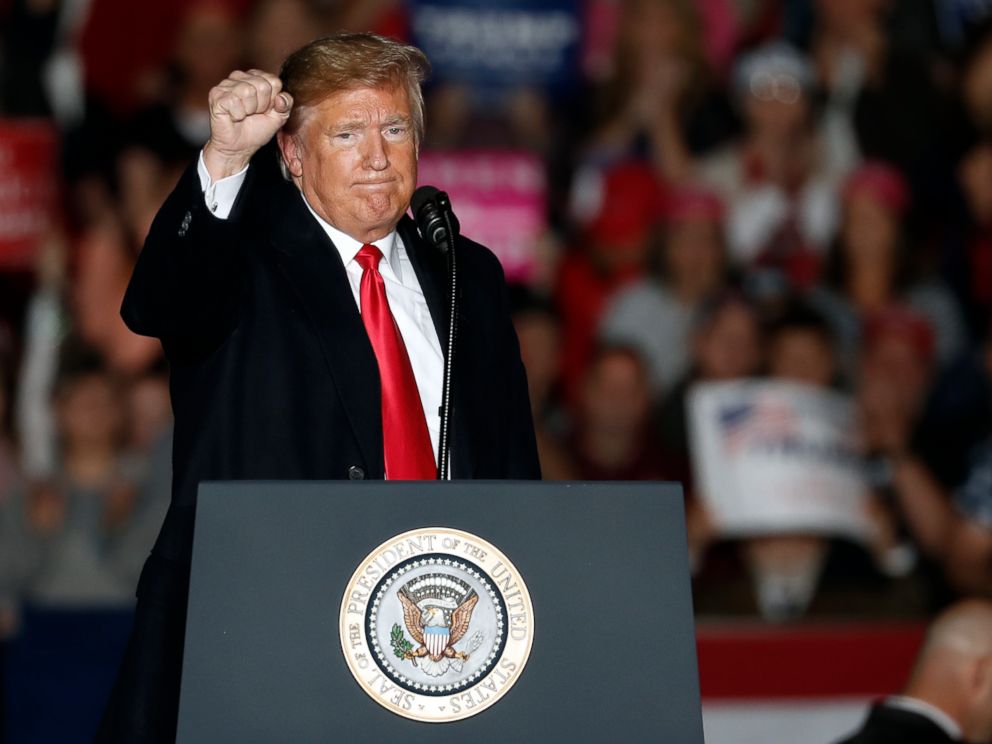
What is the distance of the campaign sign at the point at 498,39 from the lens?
6441 millimetres

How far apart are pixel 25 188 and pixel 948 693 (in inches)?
150

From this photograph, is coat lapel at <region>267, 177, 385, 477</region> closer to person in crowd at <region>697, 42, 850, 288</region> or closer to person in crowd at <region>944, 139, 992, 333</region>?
person in crowd at <region>697, 42, 850, 288</region>

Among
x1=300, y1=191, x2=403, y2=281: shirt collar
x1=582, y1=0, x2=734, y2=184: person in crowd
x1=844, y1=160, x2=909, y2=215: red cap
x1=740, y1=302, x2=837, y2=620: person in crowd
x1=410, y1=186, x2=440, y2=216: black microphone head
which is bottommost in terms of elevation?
x1=740, y1=302, x2=837, y2=620: person in crowd

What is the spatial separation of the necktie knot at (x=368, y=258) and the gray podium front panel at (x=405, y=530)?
507 mm

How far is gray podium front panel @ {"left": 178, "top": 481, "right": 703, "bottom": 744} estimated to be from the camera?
1.75 meters

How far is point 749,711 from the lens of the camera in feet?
14.9

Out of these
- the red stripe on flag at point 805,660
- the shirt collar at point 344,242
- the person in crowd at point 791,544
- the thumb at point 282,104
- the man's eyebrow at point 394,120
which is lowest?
the red stripe on flag at point 805,660

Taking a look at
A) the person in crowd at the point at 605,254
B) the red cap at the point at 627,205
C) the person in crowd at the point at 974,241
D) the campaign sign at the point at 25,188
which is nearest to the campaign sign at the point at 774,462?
the person in crowd at the point at 605,254

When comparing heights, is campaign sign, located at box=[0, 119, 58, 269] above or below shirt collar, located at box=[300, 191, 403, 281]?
above

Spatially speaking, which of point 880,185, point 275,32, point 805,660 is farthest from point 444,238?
point 880,185

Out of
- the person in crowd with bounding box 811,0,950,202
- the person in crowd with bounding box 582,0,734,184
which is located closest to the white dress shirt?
the person in crowd with bounding box 582,0,734,184

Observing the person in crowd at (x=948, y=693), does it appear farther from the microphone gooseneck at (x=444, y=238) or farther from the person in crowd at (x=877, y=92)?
the person in crowd at (x=877, y=92)

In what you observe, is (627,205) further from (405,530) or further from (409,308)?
(405,530)

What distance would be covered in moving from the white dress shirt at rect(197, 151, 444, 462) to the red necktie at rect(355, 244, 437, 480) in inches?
0.8
